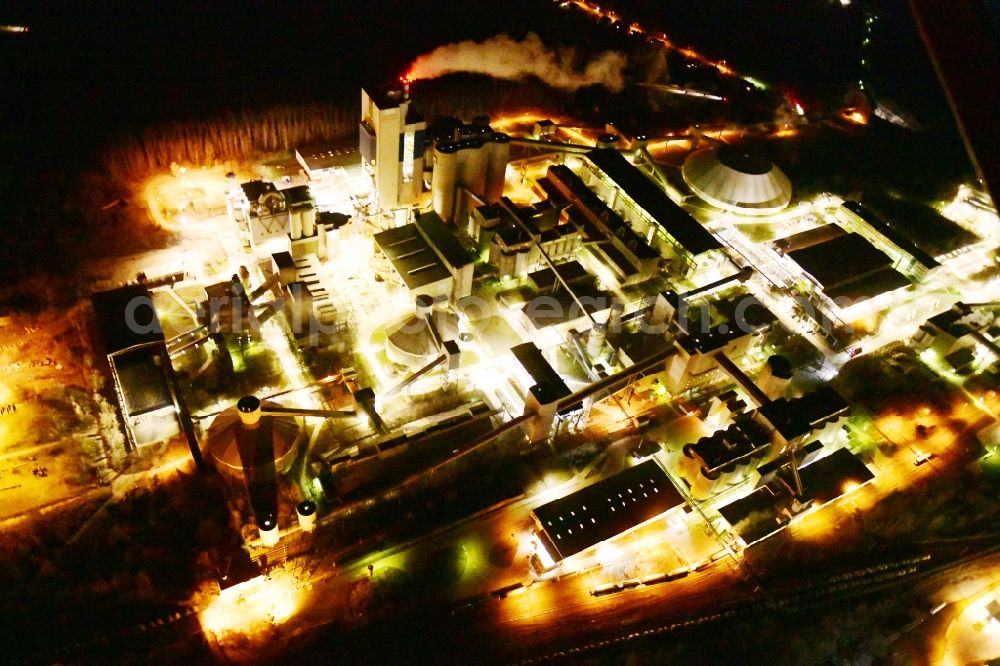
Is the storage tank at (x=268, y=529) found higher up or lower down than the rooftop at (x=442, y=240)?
lower down

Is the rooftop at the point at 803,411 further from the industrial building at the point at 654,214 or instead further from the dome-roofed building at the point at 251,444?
the dome-roofed building at the point at 251,444

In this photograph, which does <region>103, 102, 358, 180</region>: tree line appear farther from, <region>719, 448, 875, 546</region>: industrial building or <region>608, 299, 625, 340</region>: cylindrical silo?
<region>719, 448, 875, 546</region>: industrial building

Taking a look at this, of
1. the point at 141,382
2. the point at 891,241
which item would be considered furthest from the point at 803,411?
the point at 141,382

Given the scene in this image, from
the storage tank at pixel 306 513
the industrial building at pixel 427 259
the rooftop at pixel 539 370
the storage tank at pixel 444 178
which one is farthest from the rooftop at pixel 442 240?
the storage tank at pixel 306 513

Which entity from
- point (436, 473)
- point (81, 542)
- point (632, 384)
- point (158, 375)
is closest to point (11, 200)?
point (158, 375)

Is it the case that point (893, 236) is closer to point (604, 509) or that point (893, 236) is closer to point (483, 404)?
point (604, 509)

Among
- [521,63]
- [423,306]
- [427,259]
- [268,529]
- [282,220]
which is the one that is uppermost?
[521,63]

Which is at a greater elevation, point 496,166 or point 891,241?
point 496,166
